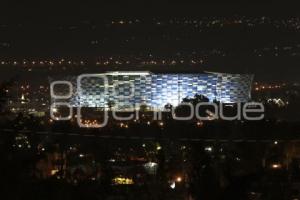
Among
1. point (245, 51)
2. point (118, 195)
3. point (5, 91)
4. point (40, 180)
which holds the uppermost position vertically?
point (245, 51)

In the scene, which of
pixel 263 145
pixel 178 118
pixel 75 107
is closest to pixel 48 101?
pixel 75 107

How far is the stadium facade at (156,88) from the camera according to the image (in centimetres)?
3103

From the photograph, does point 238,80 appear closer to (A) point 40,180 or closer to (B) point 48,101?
(B) point 48,101

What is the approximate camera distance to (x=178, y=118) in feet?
67.4

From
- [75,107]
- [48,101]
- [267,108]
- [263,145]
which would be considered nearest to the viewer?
[263,145]

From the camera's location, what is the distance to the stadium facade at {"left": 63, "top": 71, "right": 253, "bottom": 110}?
3103 cm

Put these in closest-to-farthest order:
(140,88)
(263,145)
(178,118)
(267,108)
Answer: (263,145) → (178,118) → (267,108) → (140,88)

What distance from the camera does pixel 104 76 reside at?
112 feet

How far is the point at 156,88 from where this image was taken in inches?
1346

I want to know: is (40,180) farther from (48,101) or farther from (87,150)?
(48,101)

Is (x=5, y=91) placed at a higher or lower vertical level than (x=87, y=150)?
higher

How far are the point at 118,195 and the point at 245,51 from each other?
32.0 meters

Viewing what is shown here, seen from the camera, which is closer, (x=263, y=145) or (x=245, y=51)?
(x=263, y=145)

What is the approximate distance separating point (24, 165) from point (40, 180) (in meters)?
0.24
